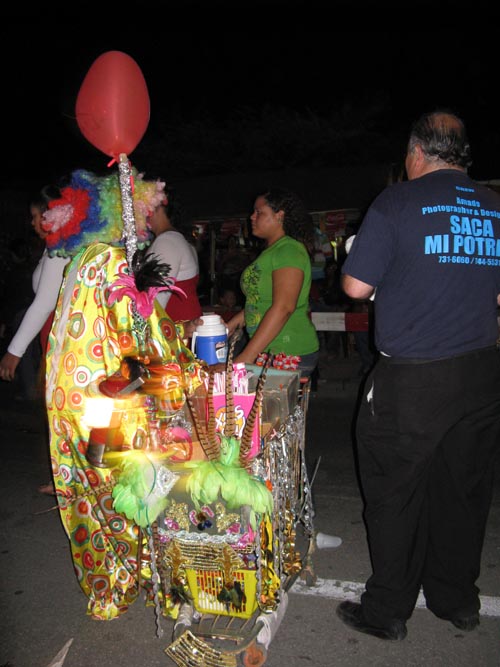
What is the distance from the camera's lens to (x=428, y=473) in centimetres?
248

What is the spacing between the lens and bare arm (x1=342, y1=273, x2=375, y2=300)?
2.35m

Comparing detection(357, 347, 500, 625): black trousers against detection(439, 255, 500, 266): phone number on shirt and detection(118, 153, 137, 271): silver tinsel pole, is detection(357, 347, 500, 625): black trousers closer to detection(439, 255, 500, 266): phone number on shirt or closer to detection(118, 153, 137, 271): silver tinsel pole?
detection(439, 255, 500, 266): phone number on shirt

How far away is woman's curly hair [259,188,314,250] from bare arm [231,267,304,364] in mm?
316

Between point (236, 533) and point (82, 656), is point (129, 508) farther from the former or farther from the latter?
point (82, 656)

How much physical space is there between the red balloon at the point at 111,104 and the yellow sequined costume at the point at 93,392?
45 centimetres

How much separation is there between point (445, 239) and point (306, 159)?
72.6 feet

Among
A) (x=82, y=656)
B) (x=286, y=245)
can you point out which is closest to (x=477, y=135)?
(x=286, y=245)

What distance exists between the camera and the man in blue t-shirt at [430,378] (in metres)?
2.30

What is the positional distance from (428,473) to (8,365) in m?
2.41

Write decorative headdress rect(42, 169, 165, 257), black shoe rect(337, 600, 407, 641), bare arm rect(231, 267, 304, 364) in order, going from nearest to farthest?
1. black shoe rect(337, 600, 407, 641)
2. decorative headdress rect(42, 169, 165, 257)
3. bare arm rect(231, 267, 304, 364)

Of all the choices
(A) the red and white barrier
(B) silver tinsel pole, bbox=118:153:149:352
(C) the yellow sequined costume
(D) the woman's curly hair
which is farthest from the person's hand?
(A) the red and white barrier

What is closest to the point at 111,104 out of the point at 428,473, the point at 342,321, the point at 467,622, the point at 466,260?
the point at 466,260

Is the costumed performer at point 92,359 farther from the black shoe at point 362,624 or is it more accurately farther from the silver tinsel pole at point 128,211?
the black shoe at point 362,624

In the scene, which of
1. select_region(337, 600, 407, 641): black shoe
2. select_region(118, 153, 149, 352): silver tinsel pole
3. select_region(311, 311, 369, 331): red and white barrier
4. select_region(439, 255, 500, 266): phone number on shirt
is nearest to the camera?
select_region(439, 255, 500, 266): phone number on shirt
